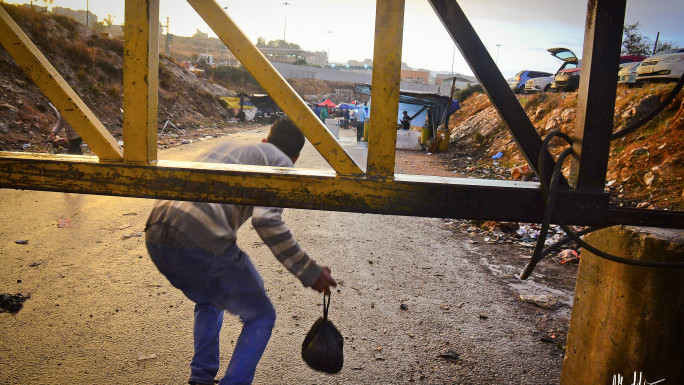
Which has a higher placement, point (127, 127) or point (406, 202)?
point (127, 127)

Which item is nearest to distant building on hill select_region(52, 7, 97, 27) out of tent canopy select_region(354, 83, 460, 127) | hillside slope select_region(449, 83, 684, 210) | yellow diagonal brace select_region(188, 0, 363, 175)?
tent canopy select_region(354, 83, 460, 127)

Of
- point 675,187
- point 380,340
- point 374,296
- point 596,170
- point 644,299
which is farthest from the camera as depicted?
point 675,187

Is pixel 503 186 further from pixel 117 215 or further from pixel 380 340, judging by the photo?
pixel 117 215

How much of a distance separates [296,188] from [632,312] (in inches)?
60.0

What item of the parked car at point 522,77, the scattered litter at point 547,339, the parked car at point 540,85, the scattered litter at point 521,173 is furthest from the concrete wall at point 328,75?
the scattered litter at point 547,339

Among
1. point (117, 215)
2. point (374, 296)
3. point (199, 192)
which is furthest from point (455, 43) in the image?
point (117, 215)

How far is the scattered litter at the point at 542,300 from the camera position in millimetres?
4184

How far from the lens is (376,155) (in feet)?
5.77

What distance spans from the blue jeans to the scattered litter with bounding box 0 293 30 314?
6.60 feet

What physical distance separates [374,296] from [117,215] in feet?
13.4

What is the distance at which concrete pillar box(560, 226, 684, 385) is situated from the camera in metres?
1.86

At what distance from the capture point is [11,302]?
142 inches

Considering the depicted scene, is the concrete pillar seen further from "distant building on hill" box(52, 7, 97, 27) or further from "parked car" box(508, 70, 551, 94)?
"distant building on hill" box(52, 7, 97, 27)

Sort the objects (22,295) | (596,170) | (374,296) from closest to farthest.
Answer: (596,170), (22,295), (374,296)
